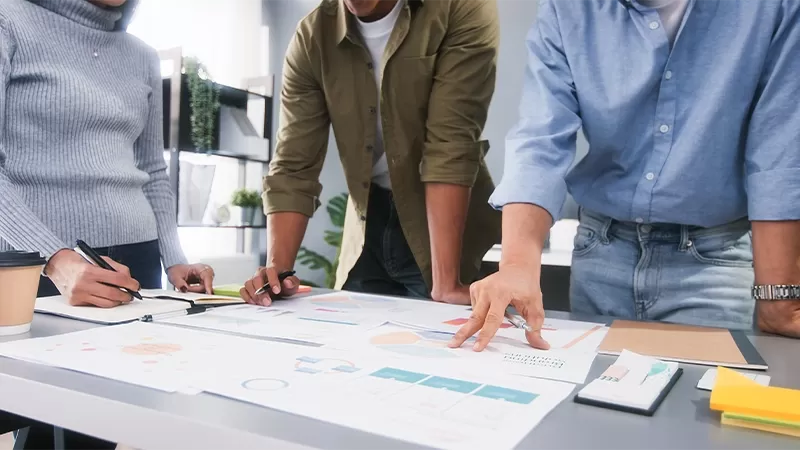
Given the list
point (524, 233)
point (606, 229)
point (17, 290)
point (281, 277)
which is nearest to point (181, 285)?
point (281, 277)

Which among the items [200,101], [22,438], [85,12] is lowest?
[22,438]

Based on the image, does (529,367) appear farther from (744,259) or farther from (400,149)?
(400,149)

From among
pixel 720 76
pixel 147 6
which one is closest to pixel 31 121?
pixel 720 76

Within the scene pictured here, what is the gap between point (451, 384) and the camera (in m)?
0.55

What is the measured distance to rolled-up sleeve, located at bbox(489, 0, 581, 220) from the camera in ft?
3.12

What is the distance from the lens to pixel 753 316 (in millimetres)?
1021

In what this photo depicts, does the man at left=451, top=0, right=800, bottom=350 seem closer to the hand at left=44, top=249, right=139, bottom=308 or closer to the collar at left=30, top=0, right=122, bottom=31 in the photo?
the hand at left=44, top=249, right=139, bottom=308

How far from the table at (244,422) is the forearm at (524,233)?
324 mm

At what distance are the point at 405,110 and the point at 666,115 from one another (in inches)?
22.6

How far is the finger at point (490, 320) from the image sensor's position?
2.30 ft

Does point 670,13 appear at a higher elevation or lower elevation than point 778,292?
higher

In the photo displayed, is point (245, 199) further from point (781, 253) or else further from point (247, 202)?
point (781, 253)

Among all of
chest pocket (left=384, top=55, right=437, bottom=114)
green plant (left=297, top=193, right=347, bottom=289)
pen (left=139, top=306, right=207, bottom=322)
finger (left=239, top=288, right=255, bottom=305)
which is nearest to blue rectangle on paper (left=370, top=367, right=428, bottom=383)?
pen (left=139, top=306, right=207, bottom=322)

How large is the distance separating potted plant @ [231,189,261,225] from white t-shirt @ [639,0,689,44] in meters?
3.04
